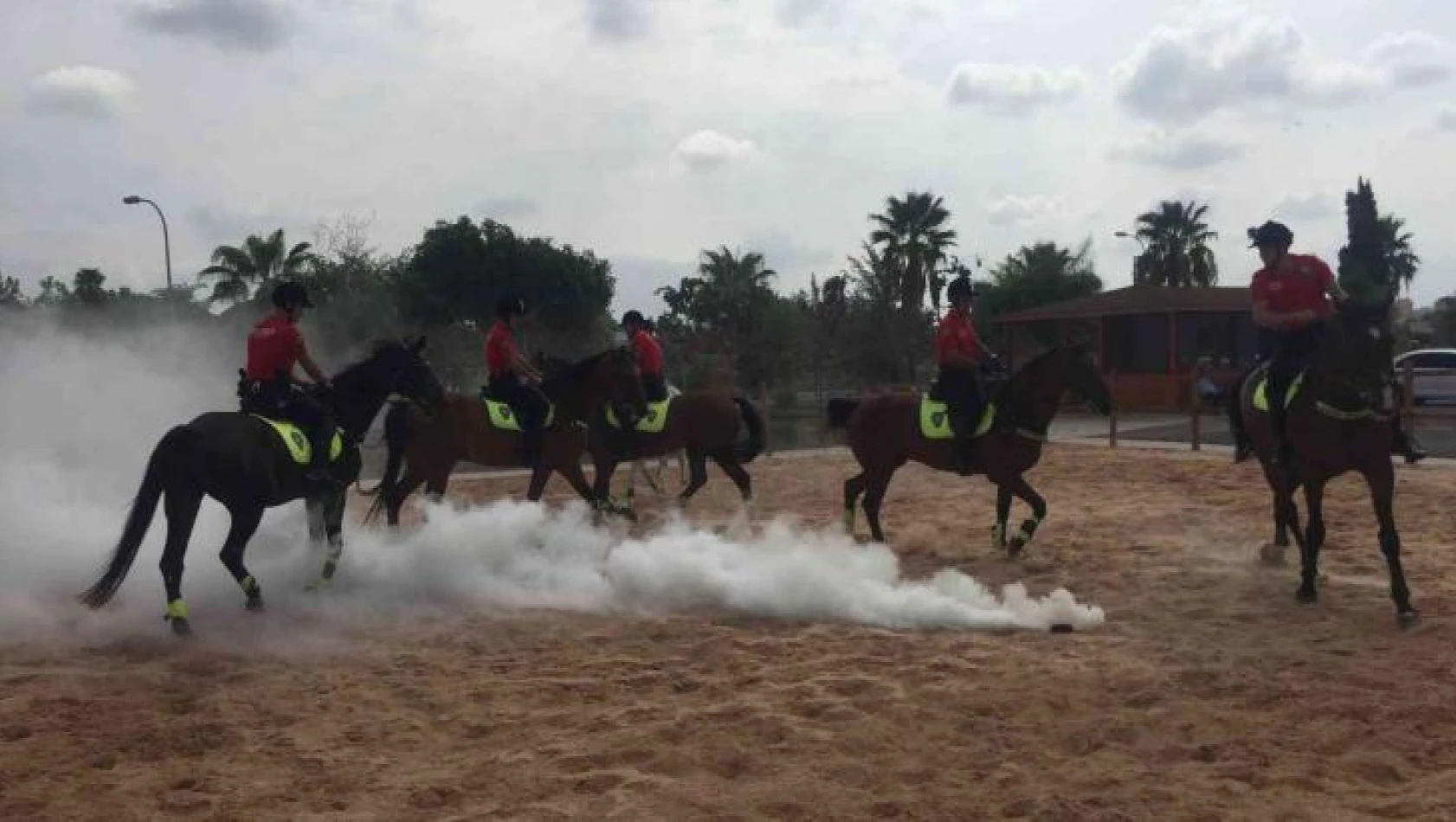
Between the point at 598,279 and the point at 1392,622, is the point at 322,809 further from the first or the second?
the point at 598,279

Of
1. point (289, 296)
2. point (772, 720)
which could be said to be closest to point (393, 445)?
point (289, 296)

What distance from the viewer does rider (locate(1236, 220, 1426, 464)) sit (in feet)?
28.3

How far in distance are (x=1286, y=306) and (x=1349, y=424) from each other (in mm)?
1048

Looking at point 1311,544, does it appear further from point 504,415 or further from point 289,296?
point 289,296

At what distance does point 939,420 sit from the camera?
11.6 m

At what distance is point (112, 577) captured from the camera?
7801 millimetres

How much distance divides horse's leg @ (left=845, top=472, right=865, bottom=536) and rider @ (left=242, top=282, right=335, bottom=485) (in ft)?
18.0

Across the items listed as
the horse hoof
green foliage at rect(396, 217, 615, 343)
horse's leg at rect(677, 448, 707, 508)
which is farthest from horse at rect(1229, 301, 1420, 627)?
green foliage at rect(396, 217, 615, 343)

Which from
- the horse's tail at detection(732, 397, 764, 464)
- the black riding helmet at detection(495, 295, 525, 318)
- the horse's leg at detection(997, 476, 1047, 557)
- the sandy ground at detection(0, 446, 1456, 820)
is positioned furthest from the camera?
the horse's tail at detection(732, 397, 764, 464)

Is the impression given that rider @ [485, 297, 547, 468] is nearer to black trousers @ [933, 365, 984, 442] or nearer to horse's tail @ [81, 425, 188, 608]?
black trousers @ [933, 365, 984, 442]

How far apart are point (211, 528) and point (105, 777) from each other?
5.82m

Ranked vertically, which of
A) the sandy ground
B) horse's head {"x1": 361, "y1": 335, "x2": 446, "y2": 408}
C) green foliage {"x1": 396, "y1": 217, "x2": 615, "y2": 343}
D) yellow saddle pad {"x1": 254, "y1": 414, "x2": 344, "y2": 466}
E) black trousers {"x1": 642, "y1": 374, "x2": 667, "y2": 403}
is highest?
green foliage {"x1": 396, "y1": 217, "x2": 615, "y2": 343}

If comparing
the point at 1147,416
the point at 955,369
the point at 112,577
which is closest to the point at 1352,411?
the point at 955,369

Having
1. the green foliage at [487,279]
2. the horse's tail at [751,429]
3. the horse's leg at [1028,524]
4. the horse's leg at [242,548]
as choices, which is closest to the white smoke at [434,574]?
the horse's leg at [242,548]
